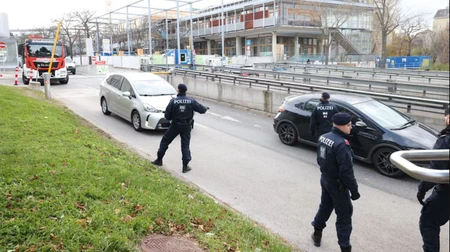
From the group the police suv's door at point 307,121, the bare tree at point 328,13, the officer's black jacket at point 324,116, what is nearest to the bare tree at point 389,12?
the officer's black jacket at point 324,116

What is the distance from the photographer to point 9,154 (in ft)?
20.6

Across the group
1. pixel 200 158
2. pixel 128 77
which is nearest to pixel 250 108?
pixel 128 77

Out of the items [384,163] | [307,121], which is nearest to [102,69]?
[307,121]

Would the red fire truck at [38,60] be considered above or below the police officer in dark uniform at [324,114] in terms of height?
above

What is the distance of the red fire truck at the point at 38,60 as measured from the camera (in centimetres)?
2397

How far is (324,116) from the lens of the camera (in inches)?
330

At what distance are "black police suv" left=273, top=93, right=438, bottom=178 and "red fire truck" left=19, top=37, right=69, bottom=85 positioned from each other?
19.8 m

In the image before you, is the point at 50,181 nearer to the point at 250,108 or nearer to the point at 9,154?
the point at 9,154

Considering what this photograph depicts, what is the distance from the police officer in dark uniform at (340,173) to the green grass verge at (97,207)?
75cm

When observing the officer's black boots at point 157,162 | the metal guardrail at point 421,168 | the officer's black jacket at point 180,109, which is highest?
the metal guardrail at point 421,168

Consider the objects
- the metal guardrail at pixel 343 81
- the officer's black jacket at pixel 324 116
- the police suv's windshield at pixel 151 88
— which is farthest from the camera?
the metal guardrail at pixel 343 81

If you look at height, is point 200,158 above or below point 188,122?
below

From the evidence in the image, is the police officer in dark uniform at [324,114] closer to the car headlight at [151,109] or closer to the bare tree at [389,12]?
the bare tree at [389,12]

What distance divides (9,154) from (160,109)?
17.5 feet
